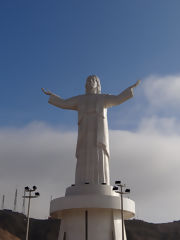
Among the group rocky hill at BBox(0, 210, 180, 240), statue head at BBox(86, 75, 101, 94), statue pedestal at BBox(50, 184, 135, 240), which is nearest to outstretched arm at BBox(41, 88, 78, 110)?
statue head at BBox(86, 75, 101, 94)

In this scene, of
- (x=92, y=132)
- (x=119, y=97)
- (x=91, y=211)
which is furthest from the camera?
(x=119, y=97)

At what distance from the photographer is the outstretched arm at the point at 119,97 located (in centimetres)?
1989

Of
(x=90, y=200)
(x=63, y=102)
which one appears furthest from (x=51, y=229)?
(x=90, y=200)

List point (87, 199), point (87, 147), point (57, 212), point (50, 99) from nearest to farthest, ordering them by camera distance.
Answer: point (87, 199) < point (57, 212) < point (87, 147) < point (50, 99)

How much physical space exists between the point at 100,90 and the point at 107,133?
337cm

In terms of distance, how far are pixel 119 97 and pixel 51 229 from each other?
38.4 m

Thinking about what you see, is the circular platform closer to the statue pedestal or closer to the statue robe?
the statue pedestal

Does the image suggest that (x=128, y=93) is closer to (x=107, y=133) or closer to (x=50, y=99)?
(x=107, y=133)

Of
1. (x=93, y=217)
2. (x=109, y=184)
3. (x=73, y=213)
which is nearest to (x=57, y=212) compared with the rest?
(x=73, y=213)

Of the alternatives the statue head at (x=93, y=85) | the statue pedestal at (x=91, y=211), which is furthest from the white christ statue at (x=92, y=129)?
the statue pedestal at (x=91, y=211)

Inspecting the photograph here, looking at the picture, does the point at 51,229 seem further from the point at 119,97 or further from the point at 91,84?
the point at 119,97

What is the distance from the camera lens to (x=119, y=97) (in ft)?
65.5

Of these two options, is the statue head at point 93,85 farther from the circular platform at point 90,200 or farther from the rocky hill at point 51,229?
the rocky hill at point 51,229

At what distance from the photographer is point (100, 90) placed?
2161 cm
